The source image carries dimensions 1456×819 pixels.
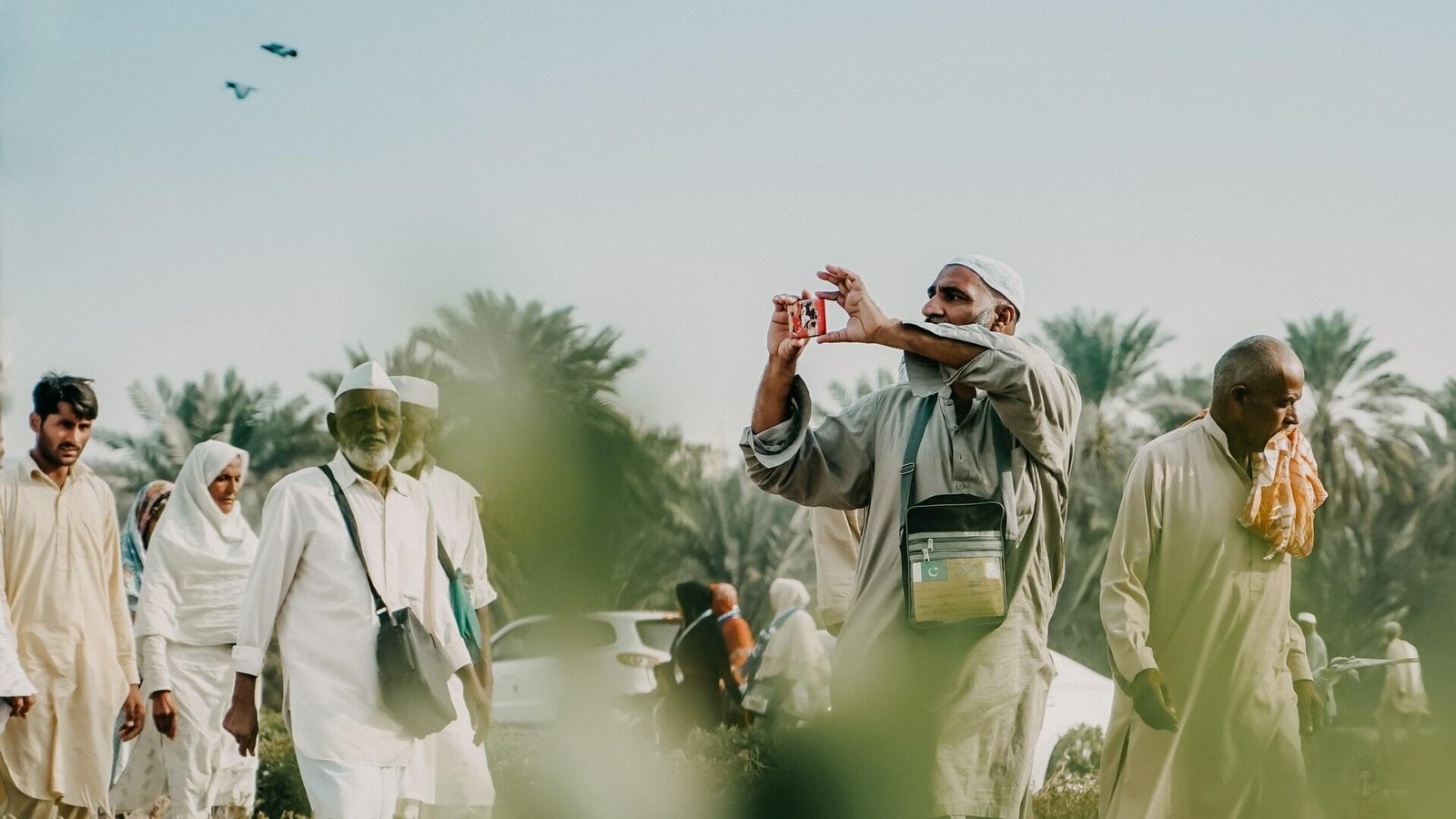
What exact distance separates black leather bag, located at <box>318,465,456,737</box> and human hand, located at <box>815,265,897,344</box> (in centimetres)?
180

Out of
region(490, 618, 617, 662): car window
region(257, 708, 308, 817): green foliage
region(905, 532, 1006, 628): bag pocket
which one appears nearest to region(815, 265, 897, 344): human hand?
region(905, 532, 1006, 628): bag pocket

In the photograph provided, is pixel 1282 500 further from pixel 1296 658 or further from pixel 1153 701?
→ pixel 1153 701

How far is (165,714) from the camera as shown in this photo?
688 centimetres

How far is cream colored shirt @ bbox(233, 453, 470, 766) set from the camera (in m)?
4.96

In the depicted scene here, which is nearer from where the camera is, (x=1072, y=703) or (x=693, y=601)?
(x=1072, y=703)

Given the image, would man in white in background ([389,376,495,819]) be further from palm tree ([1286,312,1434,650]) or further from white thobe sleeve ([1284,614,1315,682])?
palm tree ([1286,312,1434,650])

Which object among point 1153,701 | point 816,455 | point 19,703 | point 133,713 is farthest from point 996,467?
point 133,713

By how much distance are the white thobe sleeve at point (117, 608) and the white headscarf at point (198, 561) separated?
0.98m

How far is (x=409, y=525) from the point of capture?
17.5 feet

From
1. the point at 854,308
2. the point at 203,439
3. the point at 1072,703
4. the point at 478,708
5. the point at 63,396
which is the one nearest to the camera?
the point at 854,308

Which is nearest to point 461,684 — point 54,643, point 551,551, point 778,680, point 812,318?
point 54,643

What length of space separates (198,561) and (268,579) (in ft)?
10.5

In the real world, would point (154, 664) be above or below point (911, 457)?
below

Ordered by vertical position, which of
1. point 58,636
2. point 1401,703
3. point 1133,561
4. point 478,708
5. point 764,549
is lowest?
point 764,549
